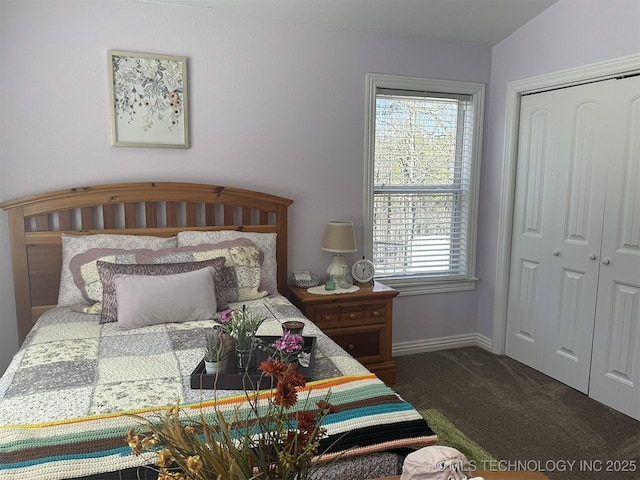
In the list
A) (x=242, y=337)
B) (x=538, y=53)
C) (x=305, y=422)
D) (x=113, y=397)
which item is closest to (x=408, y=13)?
(x=538, y=53)

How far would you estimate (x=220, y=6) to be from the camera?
2.92 metres

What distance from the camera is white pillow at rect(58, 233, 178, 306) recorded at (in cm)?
258

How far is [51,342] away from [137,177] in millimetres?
1158

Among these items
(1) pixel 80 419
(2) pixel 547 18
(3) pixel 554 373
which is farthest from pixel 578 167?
(1) pixel 80 419

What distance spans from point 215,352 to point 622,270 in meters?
2.35

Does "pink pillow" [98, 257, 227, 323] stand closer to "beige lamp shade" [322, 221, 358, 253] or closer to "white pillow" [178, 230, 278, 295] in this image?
"white pillow" [178, 230, 278, 295]

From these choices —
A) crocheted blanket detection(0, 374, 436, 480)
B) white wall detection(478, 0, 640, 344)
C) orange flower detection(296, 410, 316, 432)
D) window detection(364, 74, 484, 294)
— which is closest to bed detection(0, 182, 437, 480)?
crocheted blanket detection(0, 374, 436, 480)

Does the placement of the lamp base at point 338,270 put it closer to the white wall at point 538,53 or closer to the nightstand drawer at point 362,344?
the nightstand drawer at point 362,344

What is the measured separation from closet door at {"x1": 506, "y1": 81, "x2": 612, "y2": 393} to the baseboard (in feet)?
0.91

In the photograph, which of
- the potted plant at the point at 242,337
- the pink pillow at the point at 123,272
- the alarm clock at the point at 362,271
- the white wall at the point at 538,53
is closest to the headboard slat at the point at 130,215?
the pink pillow at the point at 123,272

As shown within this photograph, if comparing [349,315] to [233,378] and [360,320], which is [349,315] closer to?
[360,320]

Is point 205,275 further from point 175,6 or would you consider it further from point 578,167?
point 578,167

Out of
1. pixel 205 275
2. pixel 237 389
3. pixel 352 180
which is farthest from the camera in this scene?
pixel 352 180

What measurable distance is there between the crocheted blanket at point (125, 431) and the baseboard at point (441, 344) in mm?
2033
